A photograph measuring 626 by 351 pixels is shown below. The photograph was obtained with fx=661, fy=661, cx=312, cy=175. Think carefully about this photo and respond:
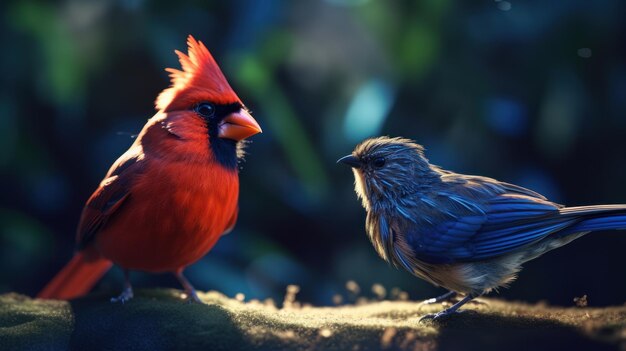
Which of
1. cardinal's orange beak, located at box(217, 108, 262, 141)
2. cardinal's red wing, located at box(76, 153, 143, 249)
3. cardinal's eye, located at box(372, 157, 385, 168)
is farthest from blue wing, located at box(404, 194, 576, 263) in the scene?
cardinal's red wing, located at box(76, 153, 143, 249)

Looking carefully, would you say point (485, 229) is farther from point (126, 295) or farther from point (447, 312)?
point (126, 295)

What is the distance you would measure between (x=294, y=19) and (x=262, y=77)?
0.57 meters

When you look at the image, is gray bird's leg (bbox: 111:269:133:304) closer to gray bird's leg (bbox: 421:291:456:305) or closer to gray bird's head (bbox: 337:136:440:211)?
gray bird's head (bbox: 337:136:440:211)

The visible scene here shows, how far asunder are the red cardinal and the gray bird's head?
482 mm

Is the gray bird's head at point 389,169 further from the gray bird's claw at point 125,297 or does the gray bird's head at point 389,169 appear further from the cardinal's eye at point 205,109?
the gray bird's claw at point 125,297

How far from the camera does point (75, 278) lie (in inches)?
131

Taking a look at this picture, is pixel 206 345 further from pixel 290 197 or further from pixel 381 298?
pixel 290 197

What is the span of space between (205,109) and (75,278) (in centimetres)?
124

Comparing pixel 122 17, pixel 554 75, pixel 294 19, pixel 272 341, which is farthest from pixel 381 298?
pixel 122 17

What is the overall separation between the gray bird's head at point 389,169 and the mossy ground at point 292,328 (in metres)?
0.50

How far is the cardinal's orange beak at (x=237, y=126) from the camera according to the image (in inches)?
107

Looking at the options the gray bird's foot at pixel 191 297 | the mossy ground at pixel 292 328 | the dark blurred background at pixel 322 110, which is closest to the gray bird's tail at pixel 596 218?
the mossy ground at pixel 292 328

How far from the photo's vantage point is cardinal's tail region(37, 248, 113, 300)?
327cm

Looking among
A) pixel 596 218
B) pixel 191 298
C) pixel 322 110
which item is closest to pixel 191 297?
pixel 191 298
